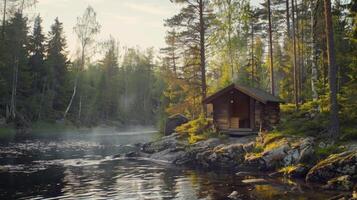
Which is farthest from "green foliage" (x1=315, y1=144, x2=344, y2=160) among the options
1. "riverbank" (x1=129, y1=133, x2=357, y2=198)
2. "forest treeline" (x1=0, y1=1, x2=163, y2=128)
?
"forest treeline" (x1=0, y1=1, x2=163, y2=128)

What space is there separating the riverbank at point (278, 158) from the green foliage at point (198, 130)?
1.52 m

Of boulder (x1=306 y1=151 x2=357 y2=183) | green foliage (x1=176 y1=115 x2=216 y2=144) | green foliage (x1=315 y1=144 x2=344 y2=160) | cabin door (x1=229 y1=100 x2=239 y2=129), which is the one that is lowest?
boulder (x1=306 y1=151 x2=357 y2=183)

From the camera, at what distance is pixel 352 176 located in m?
17.5

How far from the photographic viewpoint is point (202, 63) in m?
38.4

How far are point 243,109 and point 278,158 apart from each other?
538 inches

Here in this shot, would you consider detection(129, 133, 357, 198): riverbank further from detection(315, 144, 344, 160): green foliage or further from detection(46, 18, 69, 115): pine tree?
detection(46, 18, 69, 115): pine tree

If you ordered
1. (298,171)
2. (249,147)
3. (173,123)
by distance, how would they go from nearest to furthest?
(298,171) → (249,147) → (173,123)

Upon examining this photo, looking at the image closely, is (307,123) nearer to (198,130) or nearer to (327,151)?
(327,151)

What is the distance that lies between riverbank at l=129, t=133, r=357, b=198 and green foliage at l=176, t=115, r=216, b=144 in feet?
4.99

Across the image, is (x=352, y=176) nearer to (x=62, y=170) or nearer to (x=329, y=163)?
(x=329, y=163)

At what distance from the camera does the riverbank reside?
18359mm

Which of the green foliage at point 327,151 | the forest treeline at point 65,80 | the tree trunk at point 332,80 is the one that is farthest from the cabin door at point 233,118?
the forest treeline at point 65,80

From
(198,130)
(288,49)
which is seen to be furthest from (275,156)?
(288,49)

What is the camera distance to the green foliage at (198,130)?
3264 centimetres
